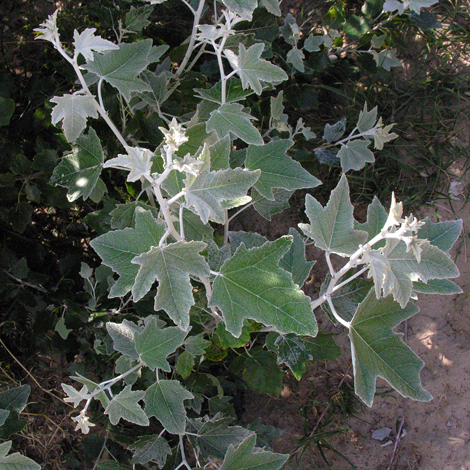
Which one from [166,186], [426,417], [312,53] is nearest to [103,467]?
[166,186]

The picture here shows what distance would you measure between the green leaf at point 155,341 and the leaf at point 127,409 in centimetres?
10

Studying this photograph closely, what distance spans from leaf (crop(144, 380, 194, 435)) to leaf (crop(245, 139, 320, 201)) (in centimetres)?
66

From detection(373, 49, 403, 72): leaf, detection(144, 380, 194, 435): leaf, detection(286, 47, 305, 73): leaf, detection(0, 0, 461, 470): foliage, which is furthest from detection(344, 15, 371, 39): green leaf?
detection(144, 380, 194, 435): leaf

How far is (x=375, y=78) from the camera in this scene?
236 cm

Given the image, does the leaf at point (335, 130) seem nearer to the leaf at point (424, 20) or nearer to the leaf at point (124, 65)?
Answer: the leaf at point (424, 20)

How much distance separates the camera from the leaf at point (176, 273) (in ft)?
3.42

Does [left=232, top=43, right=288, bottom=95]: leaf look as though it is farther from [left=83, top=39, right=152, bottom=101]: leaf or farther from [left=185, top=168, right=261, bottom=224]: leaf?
[left=185, top=168, right=261, bottom=224]: leaf

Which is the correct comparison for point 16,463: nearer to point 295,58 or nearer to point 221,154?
point 221,154

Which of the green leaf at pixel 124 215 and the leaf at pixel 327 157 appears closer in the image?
the green leaf at pixel 124 215

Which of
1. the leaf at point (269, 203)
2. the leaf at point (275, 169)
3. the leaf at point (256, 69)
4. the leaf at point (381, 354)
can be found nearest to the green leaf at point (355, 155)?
the leaf at point (269, 203)

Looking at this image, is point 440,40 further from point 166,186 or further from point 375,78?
point 166,186

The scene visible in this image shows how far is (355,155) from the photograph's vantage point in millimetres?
1929

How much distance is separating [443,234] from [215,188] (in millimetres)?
716

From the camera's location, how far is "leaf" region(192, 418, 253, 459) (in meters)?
1.51
